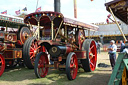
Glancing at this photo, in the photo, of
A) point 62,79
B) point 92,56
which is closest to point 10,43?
point 62,79

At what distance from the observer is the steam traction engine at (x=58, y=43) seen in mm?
4562

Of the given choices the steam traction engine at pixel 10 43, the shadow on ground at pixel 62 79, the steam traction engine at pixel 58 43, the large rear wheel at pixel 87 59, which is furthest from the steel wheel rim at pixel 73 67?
the steam traction engine at pixel 10 43

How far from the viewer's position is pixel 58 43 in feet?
15.6

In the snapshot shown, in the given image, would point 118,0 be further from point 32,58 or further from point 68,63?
point 32,58

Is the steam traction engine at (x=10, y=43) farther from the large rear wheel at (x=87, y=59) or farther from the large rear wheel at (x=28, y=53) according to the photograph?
the large rear wheel at (x=87, y=59)

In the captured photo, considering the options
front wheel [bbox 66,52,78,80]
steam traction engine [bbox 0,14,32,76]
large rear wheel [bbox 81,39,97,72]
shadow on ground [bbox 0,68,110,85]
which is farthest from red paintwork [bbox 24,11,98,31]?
shadow on ground [bbox 0,68,110,85]

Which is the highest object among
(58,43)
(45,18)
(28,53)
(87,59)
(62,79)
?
(45,18)

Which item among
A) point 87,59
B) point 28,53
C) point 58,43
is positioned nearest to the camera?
point 58,43

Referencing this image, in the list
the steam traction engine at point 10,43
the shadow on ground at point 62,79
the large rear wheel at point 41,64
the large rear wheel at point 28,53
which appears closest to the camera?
the shadow on ground at point 62,79

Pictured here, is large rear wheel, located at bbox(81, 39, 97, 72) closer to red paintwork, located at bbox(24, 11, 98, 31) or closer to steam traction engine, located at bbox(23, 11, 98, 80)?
steam traction engine, located at bbox(23, 11, 98, 80)

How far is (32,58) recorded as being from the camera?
256 inches

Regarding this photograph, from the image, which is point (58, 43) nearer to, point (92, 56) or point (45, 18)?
point (45, 18)

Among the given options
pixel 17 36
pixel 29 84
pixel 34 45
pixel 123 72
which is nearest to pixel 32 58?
pixel 34 45

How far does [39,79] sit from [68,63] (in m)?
1.04
